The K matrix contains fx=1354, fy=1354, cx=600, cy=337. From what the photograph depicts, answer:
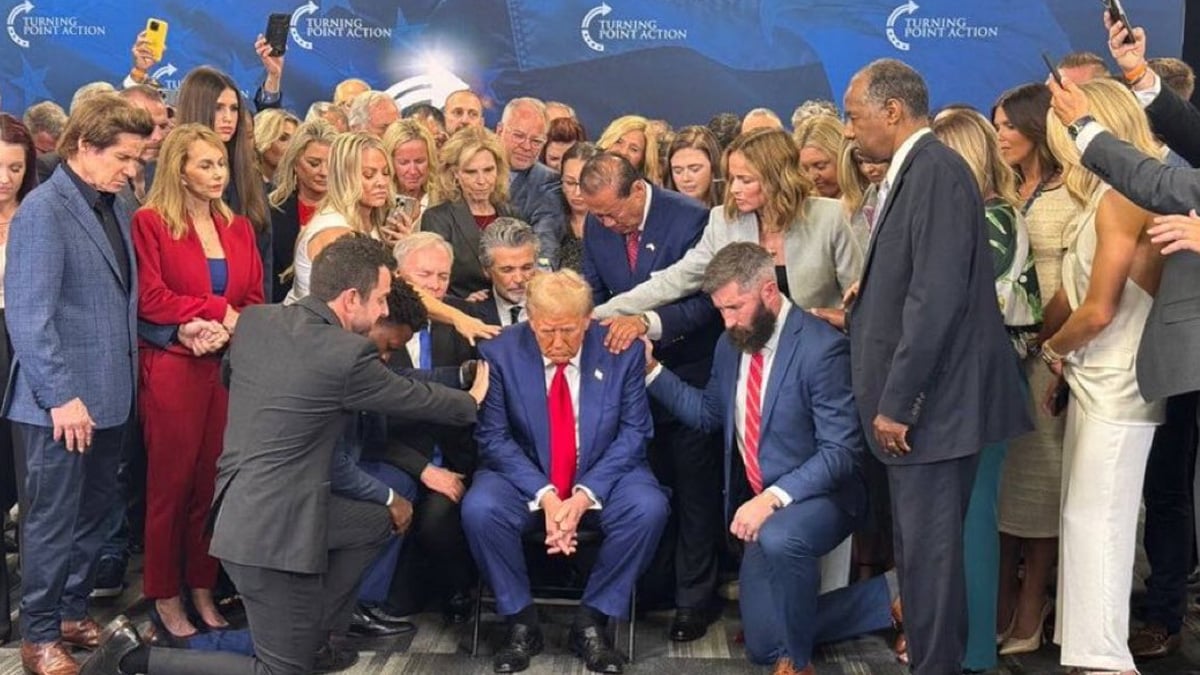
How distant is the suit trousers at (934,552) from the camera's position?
11.4ft

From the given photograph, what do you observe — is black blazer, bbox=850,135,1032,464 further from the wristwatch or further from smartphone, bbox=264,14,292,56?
smartphone, bbox=264,14,292,56

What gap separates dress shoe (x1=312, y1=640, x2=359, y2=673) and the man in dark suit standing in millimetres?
1640

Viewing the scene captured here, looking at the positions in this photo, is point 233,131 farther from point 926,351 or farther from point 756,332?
point 926,351

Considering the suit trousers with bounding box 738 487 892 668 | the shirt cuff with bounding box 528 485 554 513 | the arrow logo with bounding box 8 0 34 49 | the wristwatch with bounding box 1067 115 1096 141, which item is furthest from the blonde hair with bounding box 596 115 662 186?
the arrow logo with bounding box 8 0 34 49

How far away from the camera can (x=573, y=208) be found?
518cm

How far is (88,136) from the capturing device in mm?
3781

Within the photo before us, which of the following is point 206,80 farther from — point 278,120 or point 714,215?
point 714,215

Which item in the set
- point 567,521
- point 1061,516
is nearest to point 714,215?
point 567,521

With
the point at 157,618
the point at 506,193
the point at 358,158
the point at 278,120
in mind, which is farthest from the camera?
the point at 278,120

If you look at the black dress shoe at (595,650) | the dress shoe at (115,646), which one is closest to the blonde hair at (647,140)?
the black dress shoe at (595,650)

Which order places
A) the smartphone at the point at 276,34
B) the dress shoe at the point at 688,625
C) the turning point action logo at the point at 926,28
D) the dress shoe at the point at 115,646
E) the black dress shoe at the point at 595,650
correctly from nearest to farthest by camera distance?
the dress shoe at the point at 115,646 → the black dress shoe at the point at 595,650 → the dress shoe at the point at 688,625 → the smartphone at the point at 276,34 → the turning point action logo at the point at 926,28

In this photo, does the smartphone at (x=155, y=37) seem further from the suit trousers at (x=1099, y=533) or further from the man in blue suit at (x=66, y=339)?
the suit trousers at (x=1099, y=533)

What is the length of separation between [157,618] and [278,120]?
88.0 inches

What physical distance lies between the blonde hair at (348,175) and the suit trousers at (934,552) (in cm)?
210
